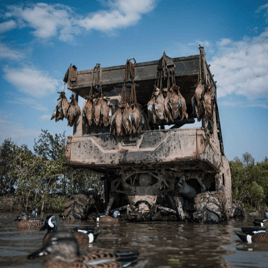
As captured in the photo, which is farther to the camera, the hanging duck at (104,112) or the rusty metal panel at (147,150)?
the hanging duck at (104,112)

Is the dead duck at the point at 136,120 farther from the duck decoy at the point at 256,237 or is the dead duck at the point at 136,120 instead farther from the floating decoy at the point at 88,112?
the duck decoy at the point at 256,237

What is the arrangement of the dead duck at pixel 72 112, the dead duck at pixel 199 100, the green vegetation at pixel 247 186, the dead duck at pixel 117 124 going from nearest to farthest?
the dead duck at pixel 199 100 → the dead duck at pixel 117 124 → the dead duck at pixel 72 112 → the green vegetation at pixel 247 186

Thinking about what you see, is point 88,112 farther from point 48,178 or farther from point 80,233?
point 48,178

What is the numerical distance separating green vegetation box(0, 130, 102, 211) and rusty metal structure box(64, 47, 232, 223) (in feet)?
19.4

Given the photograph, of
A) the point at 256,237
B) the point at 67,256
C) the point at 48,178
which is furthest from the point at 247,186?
the point at 67,256

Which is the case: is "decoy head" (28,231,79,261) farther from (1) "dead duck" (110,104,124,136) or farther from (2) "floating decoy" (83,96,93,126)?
(2) "floating decoy" (83,96,93,126)

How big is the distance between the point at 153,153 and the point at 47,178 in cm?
1274

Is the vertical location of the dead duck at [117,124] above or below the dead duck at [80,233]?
above

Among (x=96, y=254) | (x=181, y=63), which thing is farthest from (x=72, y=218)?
(x=96, y=254)

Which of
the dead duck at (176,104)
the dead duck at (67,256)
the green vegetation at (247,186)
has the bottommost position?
the dead duck at (67,256)

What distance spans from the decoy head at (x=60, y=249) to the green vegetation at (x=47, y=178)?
Answer: 1527 cm

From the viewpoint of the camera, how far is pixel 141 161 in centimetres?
1165

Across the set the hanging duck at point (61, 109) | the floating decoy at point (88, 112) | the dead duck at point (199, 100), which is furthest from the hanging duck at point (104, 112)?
the dead duck at point (199, 100)

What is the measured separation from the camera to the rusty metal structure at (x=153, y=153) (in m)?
11.4
